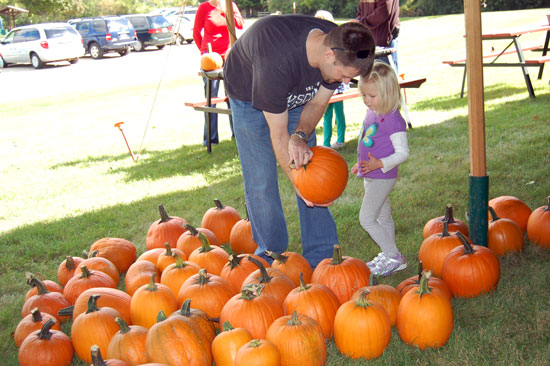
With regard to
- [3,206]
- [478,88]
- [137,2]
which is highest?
[137,2]

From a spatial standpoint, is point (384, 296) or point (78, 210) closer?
point (384, 296)

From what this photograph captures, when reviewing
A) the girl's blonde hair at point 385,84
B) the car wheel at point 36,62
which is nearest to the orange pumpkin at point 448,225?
the girl's blonde hair at point 385,84

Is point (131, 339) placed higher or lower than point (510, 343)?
higher

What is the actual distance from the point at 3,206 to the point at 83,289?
3.84 metres

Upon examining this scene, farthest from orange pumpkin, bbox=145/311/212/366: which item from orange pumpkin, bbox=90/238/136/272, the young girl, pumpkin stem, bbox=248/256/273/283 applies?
orange pumpkin, bbox=90/238/136/272

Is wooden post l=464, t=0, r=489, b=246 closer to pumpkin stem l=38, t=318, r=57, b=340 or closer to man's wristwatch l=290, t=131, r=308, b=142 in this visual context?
man's wristwatch l=290, t=131, r=308, b=142

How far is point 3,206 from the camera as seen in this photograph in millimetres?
6887

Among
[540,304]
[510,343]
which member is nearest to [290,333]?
[510,343]

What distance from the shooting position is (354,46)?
2883 mm

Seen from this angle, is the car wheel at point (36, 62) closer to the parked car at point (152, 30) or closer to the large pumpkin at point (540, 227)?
the parked car at point (152, 30)

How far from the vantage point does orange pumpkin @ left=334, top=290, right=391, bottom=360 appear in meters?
2.91

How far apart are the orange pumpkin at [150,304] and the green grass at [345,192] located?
80 cm

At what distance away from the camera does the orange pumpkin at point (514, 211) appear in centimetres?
427

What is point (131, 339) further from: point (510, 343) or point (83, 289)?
point (510, 343)
